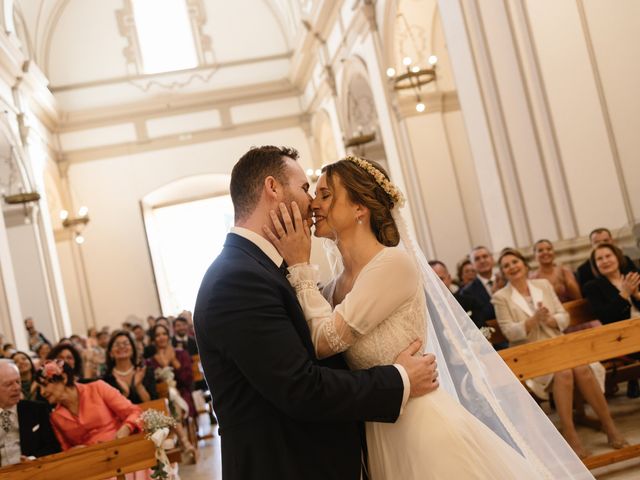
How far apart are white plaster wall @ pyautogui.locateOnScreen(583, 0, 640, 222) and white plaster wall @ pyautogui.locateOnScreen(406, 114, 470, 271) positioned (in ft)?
16.6

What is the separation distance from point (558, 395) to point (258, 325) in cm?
403

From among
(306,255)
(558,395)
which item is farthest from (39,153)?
(306,255)

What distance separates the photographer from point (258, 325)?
7.45 ft

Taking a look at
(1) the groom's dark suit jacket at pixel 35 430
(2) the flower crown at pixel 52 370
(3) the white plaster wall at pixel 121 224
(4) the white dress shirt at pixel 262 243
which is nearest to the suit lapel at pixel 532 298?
(2) the flower crown at pixel 52 370

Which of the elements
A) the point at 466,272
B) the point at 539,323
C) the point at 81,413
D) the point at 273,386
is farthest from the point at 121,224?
the point at 273,386

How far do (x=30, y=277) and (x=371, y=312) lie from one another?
14.6m

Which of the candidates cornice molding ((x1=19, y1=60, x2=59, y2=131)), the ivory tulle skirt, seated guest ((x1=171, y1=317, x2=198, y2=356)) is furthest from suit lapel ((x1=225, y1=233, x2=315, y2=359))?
cornice molding ((x1=19, y1=60, x2=59, y2=131))

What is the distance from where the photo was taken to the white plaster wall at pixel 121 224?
2025 cm

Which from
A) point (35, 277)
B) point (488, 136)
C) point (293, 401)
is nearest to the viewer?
point (293, 401)

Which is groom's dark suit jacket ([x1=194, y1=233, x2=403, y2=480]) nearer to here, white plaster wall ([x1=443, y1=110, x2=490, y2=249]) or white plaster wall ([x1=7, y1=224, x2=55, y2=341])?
white plaster wall ([x1=443, y1=110, x2=490, y2=249])

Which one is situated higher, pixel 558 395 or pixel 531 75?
pixel 531 75

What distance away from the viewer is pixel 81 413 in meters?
5.89

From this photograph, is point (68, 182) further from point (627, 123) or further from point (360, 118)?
point (627, 123)

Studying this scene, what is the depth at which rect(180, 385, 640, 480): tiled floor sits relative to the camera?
4.92 meters
